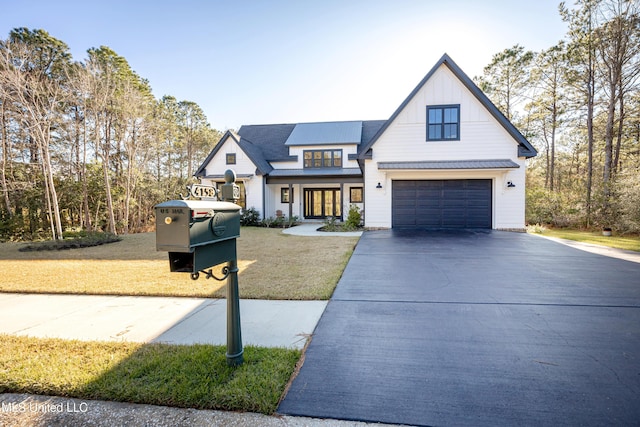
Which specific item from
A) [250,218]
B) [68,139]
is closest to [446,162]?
[250,218]

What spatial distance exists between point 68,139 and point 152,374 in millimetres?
19676

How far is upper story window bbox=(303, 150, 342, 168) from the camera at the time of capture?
1983cm

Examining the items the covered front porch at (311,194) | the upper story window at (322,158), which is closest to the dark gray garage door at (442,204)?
the covered front porch at (311,194)

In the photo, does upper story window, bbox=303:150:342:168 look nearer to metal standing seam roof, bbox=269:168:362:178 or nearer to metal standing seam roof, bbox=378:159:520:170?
metal standing seam roof, bbox=269:168:362:178

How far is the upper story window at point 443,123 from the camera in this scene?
42.3ft

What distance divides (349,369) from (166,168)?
2872 centimetres

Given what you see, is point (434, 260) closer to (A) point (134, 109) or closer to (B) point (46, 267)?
(B) point (46, 267)

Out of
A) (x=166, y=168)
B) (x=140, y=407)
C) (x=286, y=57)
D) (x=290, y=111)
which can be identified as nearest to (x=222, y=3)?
(x=286, y=57)

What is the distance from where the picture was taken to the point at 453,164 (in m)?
12.6

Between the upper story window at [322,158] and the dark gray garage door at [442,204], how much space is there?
278 inches

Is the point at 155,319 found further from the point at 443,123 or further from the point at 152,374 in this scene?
the point at 443,123

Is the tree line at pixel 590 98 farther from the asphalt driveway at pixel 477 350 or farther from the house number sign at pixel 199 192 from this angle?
the house number sign at pixel 199 192

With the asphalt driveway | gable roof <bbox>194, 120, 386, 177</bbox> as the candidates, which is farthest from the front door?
the asphalt driveway

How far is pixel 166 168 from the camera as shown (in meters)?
27.0
